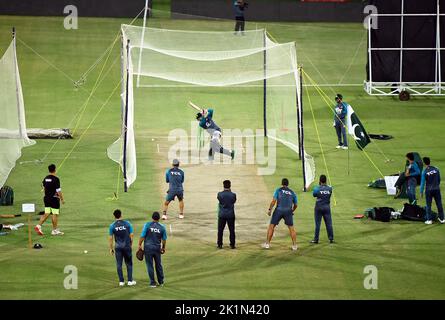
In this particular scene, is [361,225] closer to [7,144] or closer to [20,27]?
[7,144]

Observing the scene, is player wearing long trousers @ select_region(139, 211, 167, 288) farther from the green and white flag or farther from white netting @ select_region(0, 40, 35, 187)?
the green and white flag

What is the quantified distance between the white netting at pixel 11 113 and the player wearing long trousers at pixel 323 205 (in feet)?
37.7

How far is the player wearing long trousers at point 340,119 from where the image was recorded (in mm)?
35844

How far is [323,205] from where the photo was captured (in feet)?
87.5

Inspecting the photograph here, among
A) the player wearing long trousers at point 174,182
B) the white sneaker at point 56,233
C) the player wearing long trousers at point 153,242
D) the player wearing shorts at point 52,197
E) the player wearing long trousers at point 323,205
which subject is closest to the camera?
the player wearing long trousers at point 153,242

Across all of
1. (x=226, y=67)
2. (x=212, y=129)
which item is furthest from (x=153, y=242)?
(x=226, y=67)

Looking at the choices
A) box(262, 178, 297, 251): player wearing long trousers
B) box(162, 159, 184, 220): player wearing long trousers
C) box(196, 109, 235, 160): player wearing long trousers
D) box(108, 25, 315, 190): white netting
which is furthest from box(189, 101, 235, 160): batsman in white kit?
box(262, 178, 297, 251): player wearing long trousers

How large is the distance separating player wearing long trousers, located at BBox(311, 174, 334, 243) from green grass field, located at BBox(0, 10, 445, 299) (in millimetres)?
599

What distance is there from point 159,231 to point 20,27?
31.9 m

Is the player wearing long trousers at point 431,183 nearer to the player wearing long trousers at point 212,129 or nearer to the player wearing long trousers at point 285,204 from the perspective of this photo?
the player wearing long trousers at point 285,204

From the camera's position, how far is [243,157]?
116 ft

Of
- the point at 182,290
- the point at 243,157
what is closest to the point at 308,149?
the point at 243,157

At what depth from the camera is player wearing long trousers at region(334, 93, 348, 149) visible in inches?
1411

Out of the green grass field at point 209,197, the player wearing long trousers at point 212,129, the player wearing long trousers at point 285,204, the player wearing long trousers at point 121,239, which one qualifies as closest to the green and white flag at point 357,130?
the green grass field at point 209,197
